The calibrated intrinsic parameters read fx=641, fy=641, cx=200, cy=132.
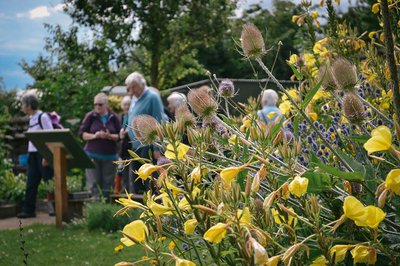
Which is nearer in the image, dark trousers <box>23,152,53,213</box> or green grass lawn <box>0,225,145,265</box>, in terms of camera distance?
green grass lawn <box>0,225,145,265</box>

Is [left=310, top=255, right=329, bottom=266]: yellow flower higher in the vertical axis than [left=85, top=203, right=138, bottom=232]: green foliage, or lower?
higher

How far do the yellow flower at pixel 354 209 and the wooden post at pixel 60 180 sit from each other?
24.2 feet

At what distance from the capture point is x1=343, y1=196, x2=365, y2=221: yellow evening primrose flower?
1.28m

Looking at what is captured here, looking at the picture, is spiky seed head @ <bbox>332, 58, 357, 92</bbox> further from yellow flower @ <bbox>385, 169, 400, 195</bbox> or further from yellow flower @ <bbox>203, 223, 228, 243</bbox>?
yellow flower @ <bbox>203, 223, 228, 243</bbox>

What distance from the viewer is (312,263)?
141cm

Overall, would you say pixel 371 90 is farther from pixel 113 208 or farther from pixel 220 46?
pixel 220 46

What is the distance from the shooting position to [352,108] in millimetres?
1576

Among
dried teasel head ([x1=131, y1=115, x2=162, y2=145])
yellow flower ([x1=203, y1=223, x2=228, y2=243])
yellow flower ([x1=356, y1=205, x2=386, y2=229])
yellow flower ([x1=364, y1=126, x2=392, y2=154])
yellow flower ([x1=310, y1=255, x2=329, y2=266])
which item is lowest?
yellow flower ([x1=310, y1=255, x2=329, y2=266])

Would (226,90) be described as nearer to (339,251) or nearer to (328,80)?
(328,80)

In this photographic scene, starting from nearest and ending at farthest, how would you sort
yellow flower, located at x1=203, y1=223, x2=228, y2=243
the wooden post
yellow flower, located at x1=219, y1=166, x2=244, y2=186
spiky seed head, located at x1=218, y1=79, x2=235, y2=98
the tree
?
yellow flower, located at x1=203, y1=223, x2=228, y2=243 < yellow flower, located at x1=219, y1=166, x2=244, y2=186 < spiky seed head, located at x1=218, y1=79, x2=235, y2=98 < the wooden post < the tree

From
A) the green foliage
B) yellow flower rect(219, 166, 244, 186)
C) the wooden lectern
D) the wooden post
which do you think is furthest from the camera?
the wooden post

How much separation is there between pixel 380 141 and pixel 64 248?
19.5 ft

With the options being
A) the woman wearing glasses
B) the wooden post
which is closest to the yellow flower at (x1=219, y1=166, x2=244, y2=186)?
the wooden post

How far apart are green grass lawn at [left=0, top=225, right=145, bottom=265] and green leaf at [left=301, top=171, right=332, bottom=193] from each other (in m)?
4.48
